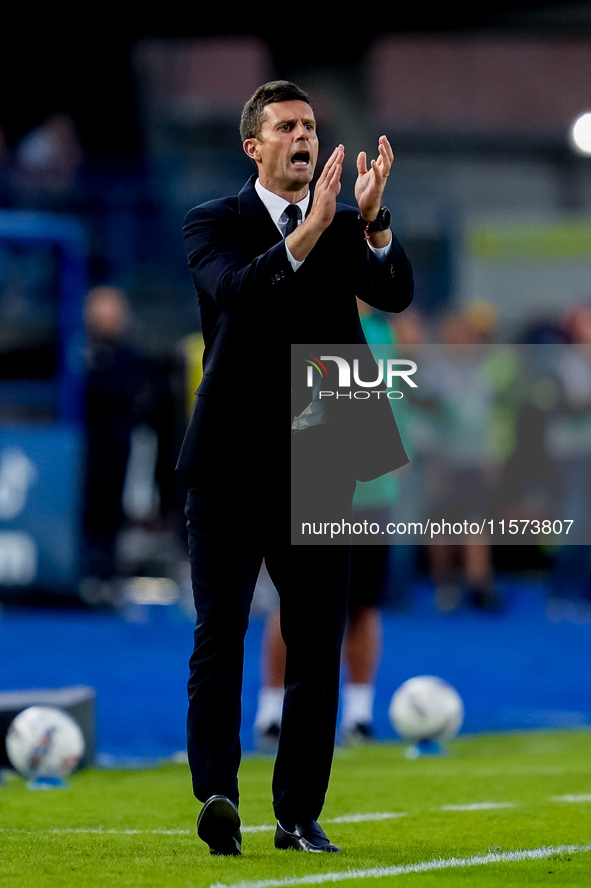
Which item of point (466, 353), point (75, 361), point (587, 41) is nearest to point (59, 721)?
point (75, 361)

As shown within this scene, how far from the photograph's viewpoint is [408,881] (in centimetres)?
438

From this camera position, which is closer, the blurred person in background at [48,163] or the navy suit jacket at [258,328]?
the navy suit jacket at [258,328]

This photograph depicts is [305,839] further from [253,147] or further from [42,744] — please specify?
[42,744]

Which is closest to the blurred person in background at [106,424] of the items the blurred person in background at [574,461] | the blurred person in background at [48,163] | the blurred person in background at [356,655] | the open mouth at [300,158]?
the blurred person in background at [48,163]

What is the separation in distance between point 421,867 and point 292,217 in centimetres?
201

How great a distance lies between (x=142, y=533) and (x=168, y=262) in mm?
4969

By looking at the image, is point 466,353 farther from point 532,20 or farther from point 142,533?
point 532,20

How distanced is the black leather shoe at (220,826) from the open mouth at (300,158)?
1.91m

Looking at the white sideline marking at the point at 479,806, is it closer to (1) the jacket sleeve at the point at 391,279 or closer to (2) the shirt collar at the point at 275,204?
(1) the jacket sleeve at the point at 391,279

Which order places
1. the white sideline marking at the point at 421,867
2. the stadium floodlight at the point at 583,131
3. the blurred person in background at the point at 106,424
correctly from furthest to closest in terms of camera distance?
the blurred person in background at the point at 106,424 → the stadium floodlight at the point at 583,131 → the white sideline marking at the point at 421,867

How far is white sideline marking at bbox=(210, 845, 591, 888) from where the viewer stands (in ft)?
13.9

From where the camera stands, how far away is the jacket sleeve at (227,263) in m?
4.45

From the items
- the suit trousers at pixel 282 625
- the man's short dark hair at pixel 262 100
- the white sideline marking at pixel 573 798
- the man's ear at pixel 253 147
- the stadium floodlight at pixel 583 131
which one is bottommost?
the white sideline marking at pixel 573 798

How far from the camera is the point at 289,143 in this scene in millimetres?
4691
